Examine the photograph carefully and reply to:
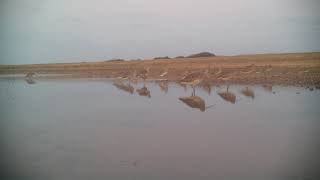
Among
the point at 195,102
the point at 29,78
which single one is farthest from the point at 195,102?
the point at 29,78

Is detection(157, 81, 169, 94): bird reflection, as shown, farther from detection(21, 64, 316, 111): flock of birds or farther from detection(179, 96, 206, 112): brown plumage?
detection(179, 96, 206, 112): brown plumage

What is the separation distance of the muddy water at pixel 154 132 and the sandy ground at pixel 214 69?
0.17 feet

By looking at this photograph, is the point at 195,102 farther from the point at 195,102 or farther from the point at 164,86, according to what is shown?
the point at 164,86

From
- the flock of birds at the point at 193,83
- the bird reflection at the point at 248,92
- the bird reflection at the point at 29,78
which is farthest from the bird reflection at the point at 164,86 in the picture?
the bird reflection at the point at 29,78

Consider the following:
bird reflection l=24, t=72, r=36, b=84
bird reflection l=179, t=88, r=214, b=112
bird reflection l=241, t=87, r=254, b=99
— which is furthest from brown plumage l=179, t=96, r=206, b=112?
bird reflection l=24, t=72, r=36, b=84

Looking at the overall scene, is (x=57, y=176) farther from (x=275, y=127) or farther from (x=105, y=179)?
(x=275, y=127)

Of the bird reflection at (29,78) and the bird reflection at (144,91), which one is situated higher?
the bird reflection at (29,78)

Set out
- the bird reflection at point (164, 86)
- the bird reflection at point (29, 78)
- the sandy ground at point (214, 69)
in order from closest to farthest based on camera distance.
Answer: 1. the sandy ground at point (214, 69)
2. the bird reflection at point (164, 86)
3. the bird reflection at point (29, 78)

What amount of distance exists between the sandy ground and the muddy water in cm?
5

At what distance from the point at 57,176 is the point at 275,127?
1.26m

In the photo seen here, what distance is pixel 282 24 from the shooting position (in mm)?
1584

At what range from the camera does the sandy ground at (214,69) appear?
1.57 meters

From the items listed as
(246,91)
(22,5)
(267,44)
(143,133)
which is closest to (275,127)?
(246,91)

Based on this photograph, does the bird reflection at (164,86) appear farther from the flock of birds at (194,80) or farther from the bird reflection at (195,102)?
the bird reflection at (195,102)
